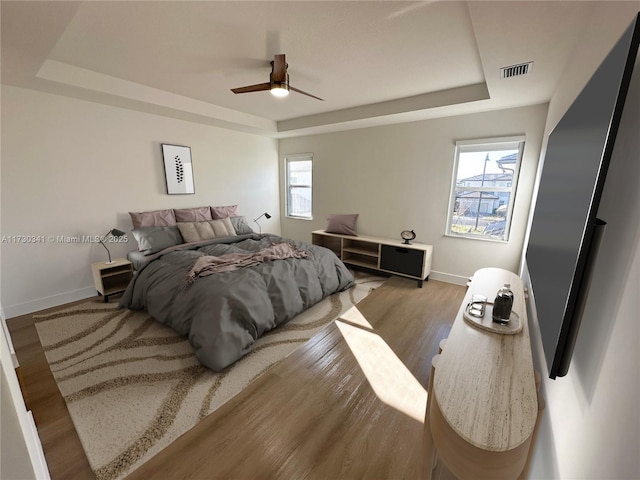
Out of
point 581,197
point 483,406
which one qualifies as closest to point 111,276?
point 483,406

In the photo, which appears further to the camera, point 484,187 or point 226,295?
point 484,187

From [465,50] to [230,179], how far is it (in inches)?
148

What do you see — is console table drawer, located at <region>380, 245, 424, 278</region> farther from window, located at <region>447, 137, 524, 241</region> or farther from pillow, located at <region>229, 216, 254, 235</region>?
pillow, located at <region>229, 216, 254, 235</region>

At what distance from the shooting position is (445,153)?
11.7 feet

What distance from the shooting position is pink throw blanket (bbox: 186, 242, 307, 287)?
243cm

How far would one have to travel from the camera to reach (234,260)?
2.70 m

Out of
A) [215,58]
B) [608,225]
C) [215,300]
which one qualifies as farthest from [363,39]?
[215,300]

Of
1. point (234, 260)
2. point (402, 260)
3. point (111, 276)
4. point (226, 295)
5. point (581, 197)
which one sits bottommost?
point (111, 276)

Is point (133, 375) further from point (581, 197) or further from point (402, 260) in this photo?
point (402, 260)

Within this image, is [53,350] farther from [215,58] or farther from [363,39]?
[363,39]

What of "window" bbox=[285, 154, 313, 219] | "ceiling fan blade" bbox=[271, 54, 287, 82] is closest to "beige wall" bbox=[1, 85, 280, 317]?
"window" bbox=[285, 154, 313, 219]

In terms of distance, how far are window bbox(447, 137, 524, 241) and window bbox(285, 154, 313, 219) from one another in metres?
2.61

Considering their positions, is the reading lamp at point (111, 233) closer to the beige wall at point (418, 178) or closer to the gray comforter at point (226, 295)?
the gray comforter at point (226, 295)

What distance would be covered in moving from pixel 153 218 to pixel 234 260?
171 cm
